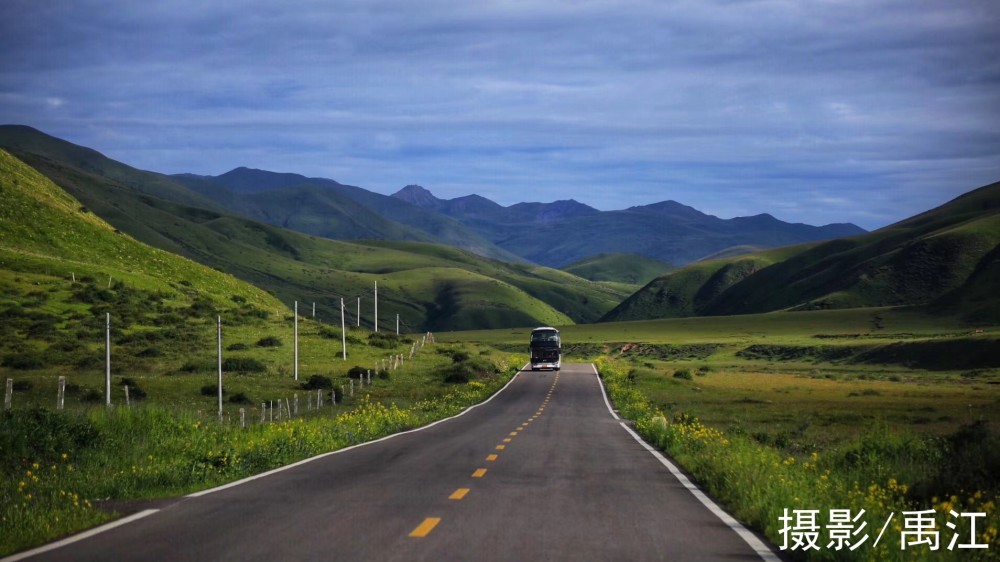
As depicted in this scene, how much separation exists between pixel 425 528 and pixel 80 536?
11.9 feet

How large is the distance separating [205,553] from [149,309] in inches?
3009

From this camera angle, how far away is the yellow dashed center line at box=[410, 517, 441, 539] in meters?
11.3

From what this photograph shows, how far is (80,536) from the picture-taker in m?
11.3

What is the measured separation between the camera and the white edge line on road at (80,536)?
10.2 metres

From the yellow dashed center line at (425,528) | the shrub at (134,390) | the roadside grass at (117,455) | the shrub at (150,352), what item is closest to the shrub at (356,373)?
the shrub at (150,352)

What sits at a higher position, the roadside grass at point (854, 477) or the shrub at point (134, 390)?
the roadside grass at point (854, 477)

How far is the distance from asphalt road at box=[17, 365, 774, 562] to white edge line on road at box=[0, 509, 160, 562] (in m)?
0.10

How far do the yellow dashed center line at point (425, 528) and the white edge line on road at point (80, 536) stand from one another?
3365 millimetres

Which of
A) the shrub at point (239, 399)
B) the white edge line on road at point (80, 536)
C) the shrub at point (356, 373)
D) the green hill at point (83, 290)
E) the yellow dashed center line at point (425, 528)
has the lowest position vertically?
the shrub at point (239, 399)

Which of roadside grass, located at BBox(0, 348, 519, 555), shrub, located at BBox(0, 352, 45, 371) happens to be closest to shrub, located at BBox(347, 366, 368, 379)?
shrub, located at BBox(0, 352, 45, 371)

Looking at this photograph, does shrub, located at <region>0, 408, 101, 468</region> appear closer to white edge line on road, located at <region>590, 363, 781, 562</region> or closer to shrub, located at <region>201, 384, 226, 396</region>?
white edge line on road, located at <region>590, 363, 781, 562</region>

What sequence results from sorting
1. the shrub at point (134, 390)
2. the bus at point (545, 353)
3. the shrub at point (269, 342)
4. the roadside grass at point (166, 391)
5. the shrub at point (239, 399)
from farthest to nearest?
the bus at point (545, 353) → the shrub at point (269, 342) → the shrub at point (239, 399) → the shrub at point (134, 390) → the roadside grass at point (166, 391)

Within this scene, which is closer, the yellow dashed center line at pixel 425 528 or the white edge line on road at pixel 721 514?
the white edge line on road at pixel 721 514

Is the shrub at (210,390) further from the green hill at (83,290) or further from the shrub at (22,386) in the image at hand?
the green hill at (83,290)
